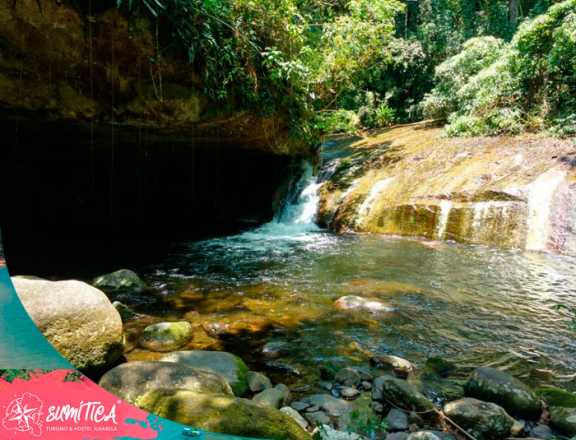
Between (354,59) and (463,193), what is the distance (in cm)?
414

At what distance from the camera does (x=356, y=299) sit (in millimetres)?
5410

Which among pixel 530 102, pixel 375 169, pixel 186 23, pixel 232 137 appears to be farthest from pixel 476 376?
pixel 530 102

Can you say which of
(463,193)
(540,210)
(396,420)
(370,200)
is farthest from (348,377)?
(370,200)

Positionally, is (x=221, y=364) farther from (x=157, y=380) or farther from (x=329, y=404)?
(x=329, y=404)

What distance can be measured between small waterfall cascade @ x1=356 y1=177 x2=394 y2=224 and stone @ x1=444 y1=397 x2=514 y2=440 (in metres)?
7.35

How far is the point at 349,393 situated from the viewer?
11.0 feet

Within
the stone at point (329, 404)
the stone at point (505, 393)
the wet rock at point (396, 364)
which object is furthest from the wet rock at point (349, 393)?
the stone at point (505, 393)

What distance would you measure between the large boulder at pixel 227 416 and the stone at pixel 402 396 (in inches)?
38.5

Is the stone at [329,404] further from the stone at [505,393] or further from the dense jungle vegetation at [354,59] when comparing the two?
the dense jungle vegetation at [354,59]

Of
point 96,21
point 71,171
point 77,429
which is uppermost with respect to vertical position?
point 96,21

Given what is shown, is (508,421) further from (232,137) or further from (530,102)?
(530,102)

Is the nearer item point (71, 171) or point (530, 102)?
point (71, 171)

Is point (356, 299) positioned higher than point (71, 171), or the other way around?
point (71, 171)

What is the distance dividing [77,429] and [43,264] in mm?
8042
